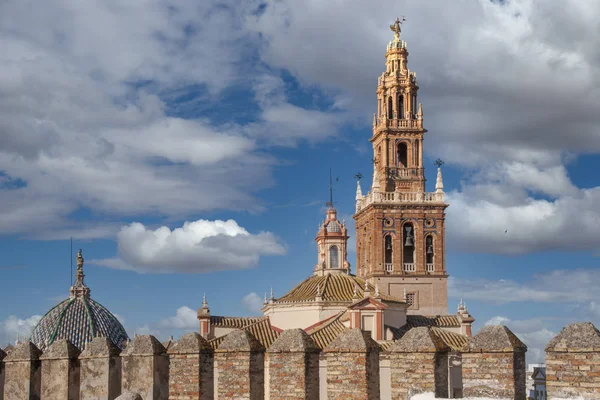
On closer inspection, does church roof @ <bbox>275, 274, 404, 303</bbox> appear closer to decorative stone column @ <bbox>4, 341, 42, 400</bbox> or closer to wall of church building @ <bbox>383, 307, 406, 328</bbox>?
wall of church building @ <bbox>383, 307, 406, 328</bbox>

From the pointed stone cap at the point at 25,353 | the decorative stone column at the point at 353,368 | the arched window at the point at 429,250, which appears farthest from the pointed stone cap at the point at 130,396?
the arched window at the point at 429,250

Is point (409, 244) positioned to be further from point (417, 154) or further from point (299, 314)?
point (299, 314)

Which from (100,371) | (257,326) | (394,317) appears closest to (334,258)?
(394,317)

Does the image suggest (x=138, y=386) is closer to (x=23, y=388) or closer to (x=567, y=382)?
(x=23, y=388)

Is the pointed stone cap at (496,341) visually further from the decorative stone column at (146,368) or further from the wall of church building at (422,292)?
the wall of church building at (422,292)

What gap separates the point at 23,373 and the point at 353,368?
6.39 metres

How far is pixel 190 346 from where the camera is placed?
14.2m

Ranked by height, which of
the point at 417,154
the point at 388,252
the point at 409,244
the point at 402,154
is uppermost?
the point at 402,154

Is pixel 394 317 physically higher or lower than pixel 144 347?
higher

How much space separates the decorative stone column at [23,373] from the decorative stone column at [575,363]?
9033 mm

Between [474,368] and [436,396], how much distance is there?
2.37 ft

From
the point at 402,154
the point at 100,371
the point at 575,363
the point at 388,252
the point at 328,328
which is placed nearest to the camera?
the point at 575,363

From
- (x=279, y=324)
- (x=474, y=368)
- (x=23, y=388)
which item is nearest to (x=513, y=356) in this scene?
(x=474, y=368)

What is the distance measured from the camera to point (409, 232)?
63219mm
